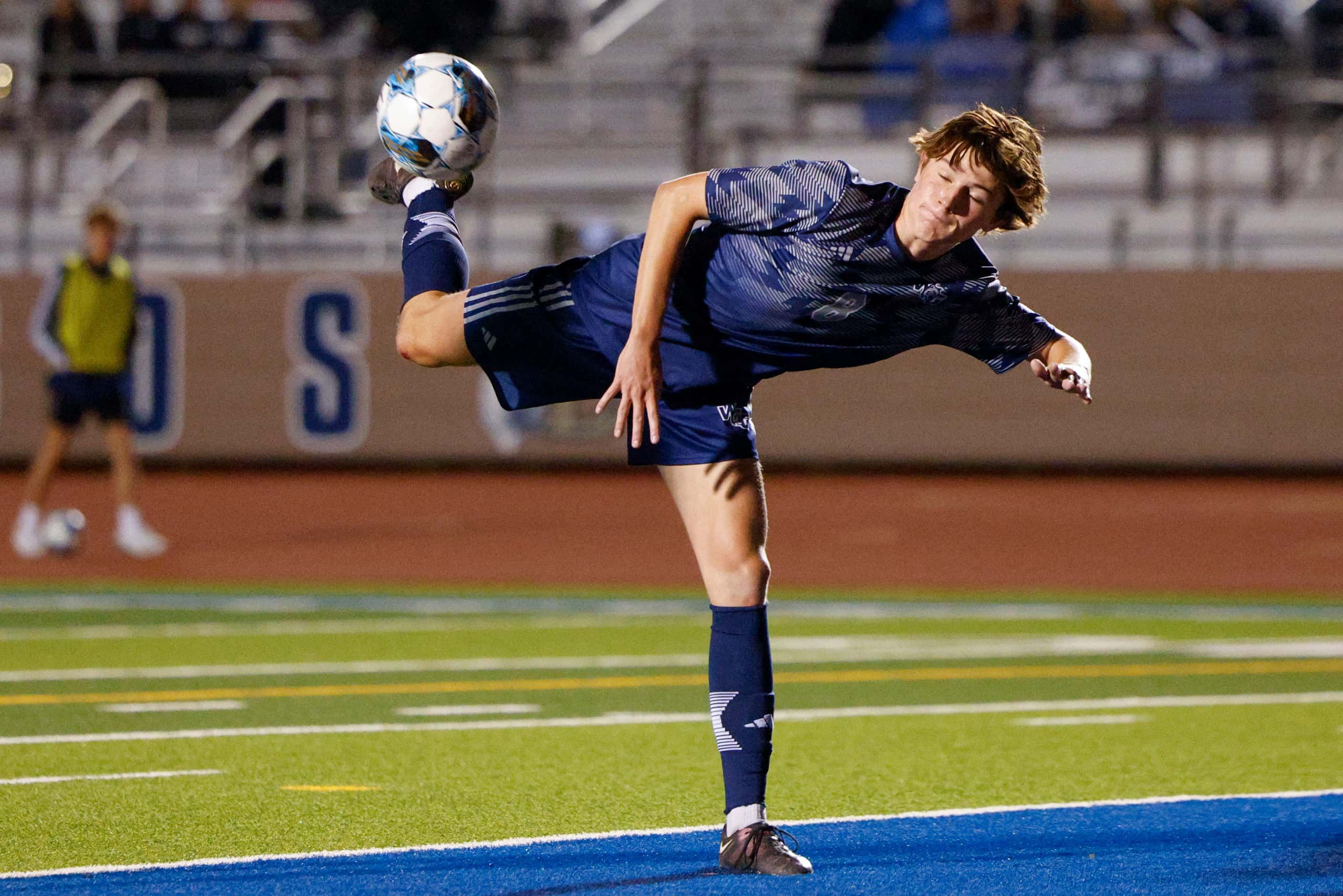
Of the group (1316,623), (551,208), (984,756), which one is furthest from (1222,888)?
(551,208)

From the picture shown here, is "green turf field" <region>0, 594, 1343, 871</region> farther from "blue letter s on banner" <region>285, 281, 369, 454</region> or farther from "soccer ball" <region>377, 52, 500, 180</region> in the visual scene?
"blue letter s on banner" <region>285, 281, 369, 454</region>

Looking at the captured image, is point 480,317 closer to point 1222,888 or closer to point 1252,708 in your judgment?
point 1222,888

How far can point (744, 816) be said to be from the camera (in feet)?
15.5

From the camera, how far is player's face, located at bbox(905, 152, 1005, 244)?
4.50 meters

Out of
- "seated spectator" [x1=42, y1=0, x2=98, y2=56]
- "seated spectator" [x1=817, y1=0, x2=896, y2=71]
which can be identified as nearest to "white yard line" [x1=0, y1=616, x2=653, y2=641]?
"seated spectator" [x1=817, y1=0, x2=896, y2=71]

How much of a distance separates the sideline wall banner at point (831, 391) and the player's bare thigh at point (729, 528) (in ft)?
44.0

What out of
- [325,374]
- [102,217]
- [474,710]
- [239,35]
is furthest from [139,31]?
[474,710]

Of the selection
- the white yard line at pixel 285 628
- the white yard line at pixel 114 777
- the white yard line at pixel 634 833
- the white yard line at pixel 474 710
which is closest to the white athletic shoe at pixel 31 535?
the white yard line at pixel 285 628

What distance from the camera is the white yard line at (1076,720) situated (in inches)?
283

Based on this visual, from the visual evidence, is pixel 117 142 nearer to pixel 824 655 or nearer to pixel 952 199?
pixel 824 655

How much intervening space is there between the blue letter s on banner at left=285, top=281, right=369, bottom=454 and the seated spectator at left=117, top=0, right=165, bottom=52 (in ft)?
12.3

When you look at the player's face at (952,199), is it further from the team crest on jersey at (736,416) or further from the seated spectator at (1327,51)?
the seated spectator at (1327,51)

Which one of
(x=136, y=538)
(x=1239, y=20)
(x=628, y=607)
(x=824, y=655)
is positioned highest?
(x=1239, y=20)

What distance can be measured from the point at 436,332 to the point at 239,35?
54.6 feet
